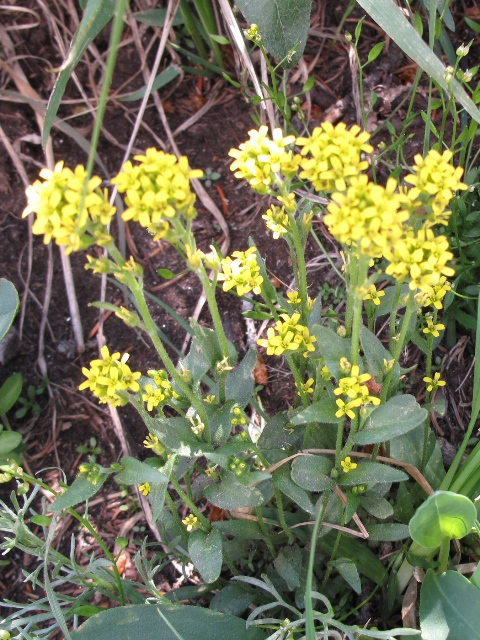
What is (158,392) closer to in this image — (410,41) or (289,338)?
(289,338)

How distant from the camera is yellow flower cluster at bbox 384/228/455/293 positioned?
4.02ft

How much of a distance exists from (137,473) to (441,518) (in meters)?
0.72

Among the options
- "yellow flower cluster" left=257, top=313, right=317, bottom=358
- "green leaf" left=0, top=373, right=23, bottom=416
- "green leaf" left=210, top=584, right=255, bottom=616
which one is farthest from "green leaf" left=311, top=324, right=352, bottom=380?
"green leaf" left=0, top=373, right=23, bottom=416

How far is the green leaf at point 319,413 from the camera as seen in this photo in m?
1.40

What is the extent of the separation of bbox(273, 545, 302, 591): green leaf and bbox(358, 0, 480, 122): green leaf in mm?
1295

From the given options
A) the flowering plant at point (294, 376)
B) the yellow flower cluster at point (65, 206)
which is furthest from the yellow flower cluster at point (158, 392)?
the yellow flower cluster at point (65, 206)

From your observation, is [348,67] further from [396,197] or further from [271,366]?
[396,197]

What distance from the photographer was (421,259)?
48.8 inches

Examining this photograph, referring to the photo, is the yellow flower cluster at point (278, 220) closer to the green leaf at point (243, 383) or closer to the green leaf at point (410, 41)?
the green leaf at point (243, 383)

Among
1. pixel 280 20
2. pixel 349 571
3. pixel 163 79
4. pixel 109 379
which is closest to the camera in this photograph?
pixel 109 379

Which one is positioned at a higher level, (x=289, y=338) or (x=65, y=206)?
(x=65, y=206)

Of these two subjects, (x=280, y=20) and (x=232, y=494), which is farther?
(x=280, y=20)

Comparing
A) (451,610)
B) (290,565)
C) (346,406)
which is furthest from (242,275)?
(451,610)

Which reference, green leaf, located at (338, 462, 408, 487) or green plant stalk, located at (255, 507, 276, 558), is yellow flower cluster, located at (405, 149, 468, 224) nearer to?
green leaf, located at (338, 462, 408, 487)
